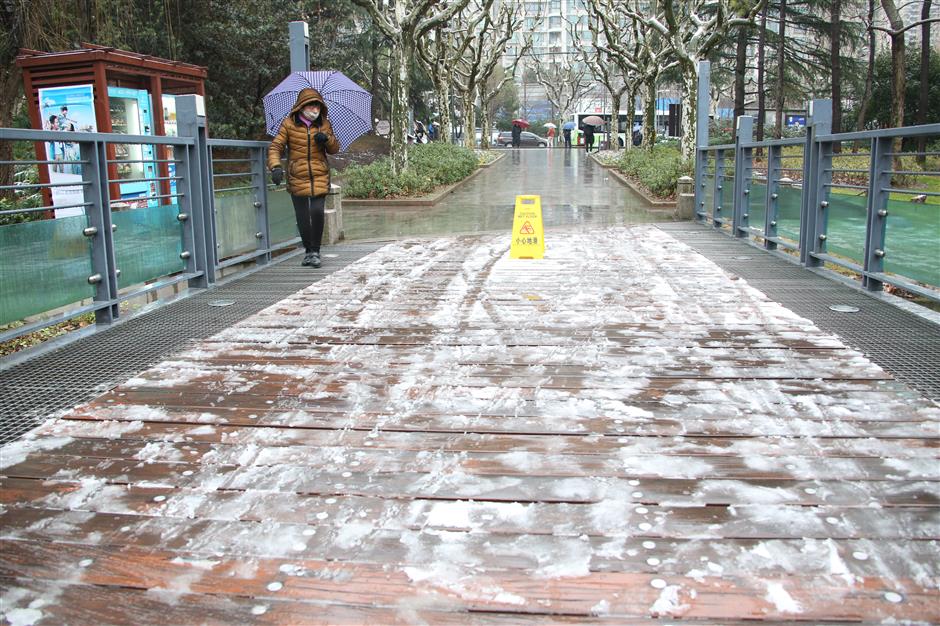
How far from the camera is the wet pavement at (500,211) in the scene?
13.8 metres

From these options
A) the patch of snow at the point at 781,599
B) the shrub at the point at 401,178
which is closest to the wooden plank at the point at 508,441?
the patch of snow at the point at 781,599

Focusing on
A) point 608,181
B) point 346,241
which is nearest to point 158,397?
point 346,241

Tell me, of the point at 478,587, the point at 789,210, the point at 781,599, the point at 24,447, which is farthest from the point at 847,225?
the point at 24,447

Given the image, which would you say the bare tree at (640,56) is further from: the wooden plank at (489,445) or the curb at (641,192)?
the wooden plank at (489,445)

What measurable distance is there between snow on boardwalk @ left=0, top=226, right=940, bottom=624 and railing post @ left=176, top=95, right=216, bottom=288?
2.45 m

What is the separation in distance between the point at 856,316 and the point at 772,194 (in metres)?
3.97

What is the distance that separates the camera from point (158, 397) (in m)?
4.51

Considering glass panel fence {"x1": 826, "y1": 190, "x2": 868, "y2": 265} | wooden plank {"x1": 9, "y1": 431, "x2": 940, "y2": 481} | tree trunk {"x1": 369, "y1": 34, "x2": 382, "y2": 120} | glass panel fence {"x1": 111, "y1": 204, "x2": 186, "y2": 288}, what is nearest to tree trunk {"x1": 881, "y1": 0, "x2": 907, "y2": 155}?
glass panel fence {"x1": 826, "y1": 190, "x2": 868, "y2": 265}

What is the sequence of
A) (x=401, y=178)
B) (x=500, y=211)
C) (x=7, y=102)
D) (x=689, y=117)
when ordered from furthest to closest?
1. (x=689, y=117)
2. (x=401, y=178)
3. (x=500, y=211)
4. (x=7, y=102)

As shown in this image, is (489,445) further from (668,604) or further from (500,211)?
(500,211)

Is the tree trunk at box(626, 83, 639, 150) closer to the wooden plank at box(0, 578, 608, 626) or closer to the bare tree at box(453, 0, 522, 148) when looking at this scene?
the bare tree at box(453, 0, 522, 148)

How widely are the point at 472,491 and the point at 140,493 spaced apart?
127 cm

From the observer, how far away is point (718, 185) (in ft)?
41.1

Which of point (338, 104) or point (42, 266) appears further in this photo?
point (338, 104)
